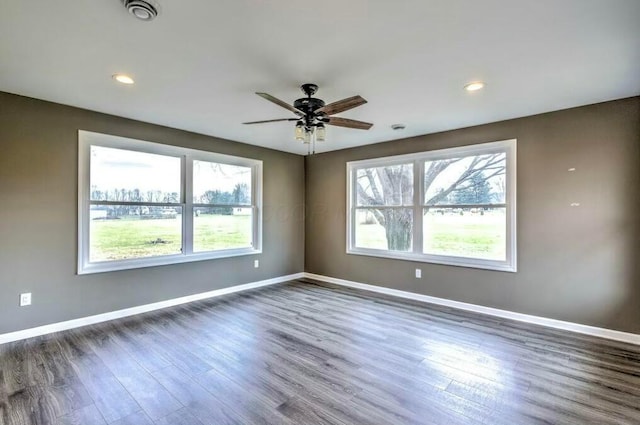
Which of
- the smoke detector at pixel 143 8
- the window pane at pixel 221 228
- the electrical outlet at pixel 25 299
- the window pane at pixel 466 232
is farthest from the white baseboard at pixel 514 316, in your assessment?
the smoke detector at pixel 143 8

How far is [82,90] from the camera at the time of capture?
3.01 m

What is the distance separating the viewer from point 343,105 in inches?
102

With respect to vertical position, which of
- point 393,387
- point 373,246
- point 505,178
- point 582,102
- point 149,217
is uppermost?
point 582,102

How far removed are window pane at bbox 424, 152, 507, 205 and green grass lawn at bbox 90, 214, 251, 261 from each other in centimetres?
310

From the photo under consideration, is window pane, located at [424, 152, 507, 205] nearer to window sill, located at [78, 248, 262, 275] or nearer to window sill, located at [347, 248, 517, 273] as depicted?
window sill, located at [347, 248, 517, 273]

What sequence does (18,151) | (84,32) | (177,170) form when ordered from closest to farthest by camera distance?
(84,32)
(18,151)
(177,170)

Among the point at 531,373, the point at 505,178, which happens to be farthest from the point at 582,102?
the point at 531,373

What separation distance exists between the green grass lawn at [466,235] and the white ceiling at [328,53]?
143 centimetres

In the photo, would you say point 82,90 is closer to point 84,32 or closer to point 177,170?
point 84,32

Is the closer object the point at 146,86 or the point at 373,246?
the point at 146,86

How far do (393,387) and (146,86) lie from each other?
11.1 ft

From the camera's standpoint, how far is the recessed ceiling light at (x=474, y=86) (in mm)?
2807

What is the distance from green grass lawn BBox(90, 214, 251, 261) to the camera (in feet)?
12.4

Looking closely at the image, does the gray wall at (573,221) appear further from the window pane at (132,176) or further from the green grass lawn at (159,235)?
the window pane at (132,176)
